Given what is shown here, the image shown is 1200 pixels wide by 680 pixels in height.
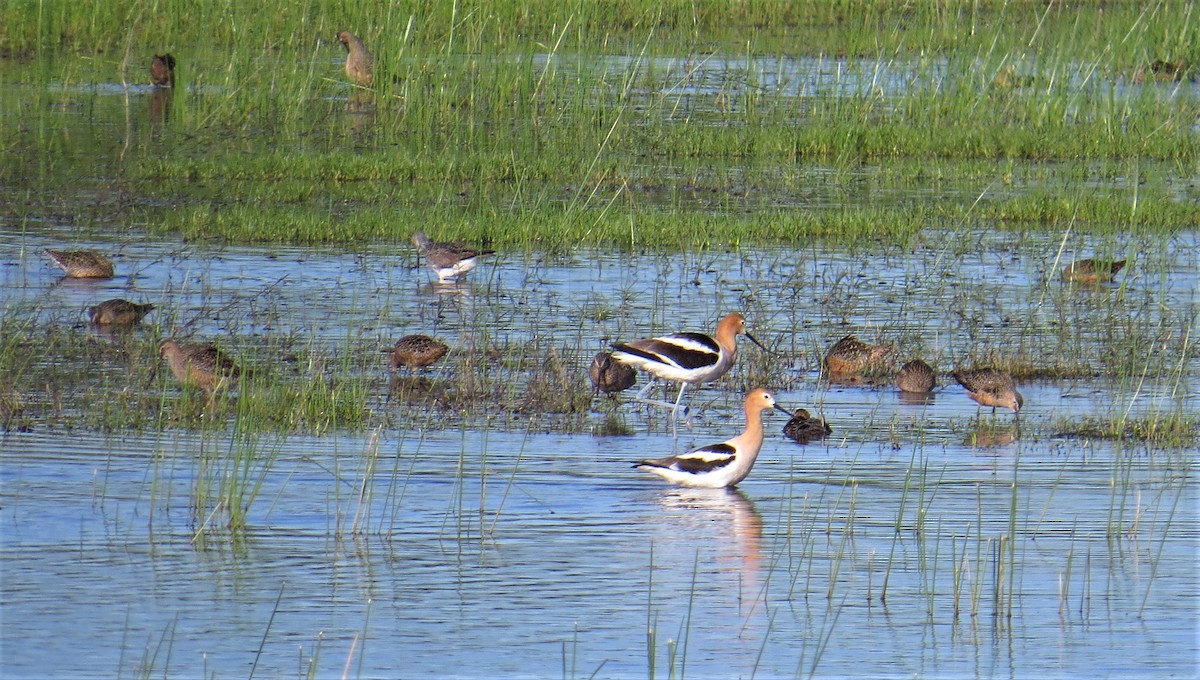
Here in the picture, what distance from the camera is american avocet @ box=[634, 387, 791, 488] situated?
8859 millimetres

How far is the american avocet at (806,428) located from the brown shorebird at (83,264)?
582 centimetres

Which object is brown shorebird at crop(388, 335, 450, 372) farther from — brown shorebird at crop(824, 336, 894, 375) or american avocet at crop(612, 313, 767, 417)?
brown shorebird at crop(824, 336, 894, 375)

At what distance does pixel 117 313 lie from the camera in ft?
39.4

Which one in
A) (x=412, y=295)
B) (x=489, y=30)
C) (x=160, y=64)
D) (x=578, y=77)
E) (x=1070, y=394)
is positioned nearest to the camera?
(x=1070, y=394)

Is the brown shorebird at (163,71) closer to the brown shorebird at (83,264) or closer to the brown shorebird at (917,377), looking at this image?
the brown shorebird at (83,264)

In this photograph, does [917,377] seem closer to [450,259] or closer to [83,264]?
[450,259]

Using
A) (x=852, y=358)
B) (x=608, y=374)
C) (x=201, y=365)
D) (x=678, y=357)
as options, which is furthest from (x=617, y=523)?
(x=852, y=358)

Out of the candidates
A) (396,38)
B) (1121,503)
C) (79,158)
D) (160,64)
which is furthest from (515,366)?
(160,64)

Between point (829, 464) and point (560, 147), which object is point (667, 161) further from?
point (829, 464)

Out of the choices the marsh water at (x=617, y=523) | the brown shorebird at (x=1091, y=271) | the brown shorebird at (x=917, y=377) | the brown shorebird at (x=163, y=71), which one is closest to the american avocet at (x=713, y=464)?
the marsh water at (x=617, y=523)

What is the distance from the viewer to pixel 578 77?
20250mm

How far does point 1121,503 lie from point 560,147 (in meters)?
11.0

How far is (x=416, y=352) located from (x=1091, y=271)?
530 cm

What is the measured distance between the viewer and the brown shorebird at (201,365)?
9.99m
